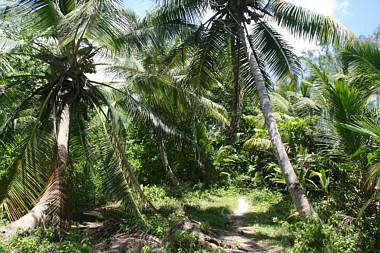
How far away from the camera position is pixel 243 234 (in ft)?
21.1

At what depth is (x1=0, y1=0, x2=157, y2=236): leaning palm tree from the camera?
5230mm

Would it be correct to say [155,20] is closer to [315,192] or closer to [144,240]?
[144,240]

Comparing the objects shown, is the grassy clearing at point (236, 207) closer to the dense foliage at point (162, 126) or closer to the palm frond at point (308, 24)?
the dense foliage at point (162, 126)

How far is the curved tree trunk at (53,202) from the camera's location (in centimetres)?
474

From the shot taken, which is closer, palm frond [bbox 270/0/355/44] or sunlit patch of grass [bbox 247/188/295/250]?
sunlit patch of grass [bbox 247/188/295/250]

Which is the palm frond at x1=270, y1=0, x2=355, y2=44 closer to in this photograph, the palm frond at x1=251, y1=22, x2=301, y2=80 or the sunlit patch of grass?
the palm frond at x1=251, y1=22, x2=301, y2=80

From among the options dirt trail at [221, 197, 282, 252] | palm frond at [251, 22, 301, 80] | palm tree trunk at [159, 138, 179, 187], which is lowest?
dirt trail at [221, 197, 282, 252]

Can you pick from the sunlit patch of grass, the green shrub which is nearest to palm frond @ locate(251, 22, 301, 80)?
the sunlit patch of grass

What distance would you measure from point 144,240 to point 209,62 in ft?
16.7

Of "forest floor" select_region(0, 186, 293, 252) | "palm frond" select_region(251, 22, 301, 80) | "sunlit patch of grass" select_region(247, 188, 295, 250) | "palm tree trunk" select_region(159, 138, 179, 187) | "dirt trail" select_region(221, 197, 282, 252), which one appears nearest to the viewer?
"forest floor" select_region(0, 186, 293, 252)

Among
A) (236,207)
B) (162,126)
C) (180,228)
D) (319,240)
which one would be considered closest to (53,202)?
(180,228)

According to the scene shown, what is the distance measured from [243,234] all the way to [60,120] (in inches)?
183

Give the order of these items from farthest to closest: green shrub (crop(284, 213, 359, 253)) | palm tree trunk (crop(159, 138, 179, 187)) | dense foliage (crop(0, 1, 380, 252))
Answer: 1. palm tree trunk (crop(159, 138, 179, 187))
2. dense foliage (crop(0, 1, 380, 252))
3. green shrub (crop(284, 213, 359, 253))

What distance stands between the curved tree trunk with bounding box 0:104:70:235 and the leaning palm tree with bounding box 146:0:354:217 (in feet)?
13.4
